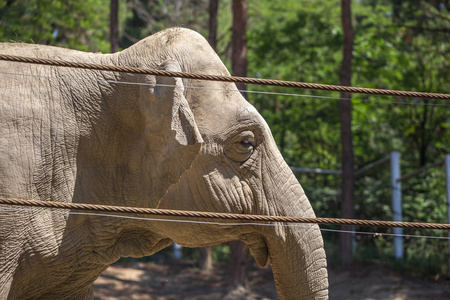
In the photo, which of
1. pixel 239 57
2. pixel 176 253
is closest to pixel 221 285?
pixel 176 253

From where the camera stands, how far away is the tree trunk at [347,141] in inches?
397

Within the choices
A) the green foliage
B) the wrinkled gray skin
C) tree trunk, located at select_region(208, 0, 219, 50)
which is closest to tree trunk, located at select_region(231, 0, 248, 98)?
tree trunk, located at select_region(208, 0, 219, 50)

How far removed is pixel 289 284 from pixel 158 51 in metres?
1.59

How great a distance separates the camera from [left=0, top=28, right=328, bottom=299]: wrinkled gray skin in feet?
10.9

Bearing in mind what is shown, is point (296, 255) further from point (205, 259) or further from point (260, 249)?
point (205, 259)

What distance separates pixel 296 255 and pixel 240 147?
0.71 meters

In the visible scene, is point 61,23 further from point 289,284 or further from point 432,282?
point 289,284

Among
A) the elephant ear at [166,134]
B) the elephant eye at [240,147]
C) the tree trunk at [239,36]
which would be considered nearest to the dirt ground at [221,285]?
the tree trunk at [239,36]

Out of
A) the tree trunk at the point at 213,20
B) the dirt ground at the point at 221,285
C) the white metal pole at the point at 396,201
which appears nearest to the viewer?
the dirt ground at the point at 221,285

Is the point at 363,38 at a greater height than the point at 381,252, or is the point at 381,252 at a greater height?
the point at 363,38

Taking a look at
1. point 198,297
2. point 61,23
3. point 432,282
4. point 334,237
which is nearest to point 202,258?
point 198,297

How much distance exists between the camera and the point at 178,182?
362cm

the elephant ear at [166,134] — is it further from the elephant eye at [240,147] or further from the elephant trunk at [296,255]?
the elephant trunk at [296,255]

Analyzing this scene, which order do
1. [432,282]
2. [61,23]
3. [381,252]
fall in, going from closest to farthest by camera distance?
1. [432,282]
2. [381,252]
3. [61,23]
